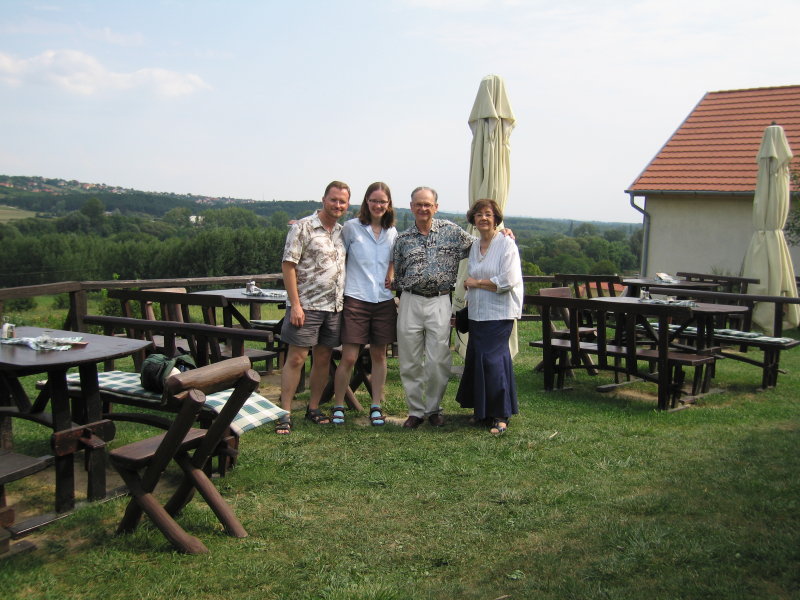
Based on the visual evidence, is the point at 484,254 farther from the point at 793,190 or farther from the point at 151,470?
the point at 793,190

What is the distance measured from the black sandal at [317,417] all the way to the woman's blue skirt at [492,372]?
112 cm

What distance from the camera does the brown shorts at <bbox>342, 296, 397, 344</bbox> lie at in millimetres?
5457

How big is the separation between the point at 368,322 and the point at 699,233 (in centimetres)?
1200

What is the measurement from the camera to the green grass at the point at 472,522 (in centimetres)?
296

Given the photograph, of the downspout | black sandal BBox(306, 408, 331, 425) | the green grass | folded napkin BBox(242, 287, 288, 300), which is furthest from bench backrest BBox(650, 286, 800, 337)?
Result: the downspout

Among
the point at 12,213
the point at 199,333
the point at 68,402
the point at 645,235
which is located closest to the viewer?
the point at 68,402

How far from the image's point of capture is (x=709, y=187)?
1520cm

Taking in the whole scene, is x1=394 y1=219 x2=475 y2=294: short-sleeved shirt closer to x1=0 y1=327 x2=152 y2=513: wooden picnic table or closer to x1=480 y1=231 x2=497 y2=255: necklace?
x1=480 y1=231 x2=497 y2=255: necklace

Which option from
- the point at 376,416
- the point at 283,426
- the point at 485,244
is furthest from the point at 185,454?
the point at 485,244

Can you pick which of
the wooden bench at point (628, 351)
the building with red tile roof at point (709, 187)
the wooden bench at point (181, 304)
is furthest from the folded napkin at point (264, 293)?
the building with red tile roof at point (709, 187)

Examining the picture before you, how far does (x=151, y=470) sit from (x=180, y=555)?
15.6 inches

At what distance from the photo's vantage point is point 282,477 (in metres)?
4.31

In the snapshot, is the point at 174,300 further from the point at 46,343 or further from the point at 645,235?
the point at 645,235

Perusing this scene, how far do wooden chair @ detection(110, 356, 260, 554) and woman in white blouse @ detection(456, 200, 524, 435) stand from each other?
2.41m
